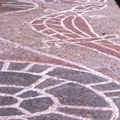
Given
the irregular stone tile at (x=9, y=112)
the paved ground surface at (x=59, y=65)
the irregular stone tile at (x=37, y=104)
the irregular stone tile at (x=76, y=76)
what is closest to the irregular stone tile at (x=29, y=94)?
the paved ground surface at (x=59, y=65)

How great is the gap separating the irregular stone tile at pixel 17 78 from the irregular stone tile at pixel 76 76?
15.4 inches

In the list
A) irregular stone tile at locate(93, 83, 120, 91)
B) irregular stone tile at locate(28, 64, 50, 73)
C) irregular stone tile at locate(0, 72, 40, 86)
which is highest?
irregular stone tile at locate(0, 72, 40, 86)

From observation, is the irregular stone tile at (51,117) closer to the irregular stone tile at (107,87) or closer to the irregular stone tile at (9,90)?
the irregular stone tile at (9,90)

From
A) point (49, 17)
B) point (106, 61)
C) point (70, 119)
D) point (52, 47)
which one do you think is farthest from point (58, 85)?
point (49, 17)

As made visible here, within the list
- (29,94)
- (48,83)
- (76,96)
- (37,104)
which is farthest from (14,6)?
(37,104)

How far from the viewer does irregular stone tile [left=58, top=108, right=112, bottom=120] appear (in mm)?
4832

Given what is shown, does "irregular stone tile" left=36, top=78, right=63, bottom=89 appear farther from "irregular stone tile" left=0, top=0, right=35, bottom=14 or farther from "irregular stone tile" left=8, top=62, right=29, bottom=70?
"irregular stone tile" left=0, top=0, right=35, bottom=14

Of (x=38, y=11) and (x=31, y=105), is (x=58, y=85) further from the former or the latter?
(x=38, y=11)

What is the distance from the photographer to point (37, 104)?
5.14 m

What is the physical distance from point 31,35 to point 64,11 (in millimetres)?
3870

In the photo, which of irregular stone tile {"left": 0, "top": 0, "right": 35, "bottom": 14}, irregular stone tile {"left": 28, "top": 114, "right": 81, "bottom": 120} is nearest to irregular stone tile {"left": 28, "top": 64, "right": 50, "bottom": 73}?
irregular stone tile {"left": 28, "top": 114, "right": 81, "bottom": 120}

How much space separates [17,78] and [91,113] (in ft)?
5.39

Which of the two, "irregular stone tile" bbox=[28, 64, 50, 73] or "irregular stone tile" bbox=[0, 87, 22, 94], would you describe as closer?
"irregular stone tile" bbox=[0, 87, 22, 94]

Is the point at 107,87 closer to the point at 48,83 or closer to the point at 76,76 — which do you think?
the point at 76,76
